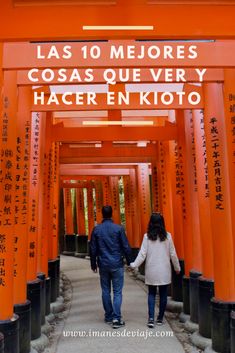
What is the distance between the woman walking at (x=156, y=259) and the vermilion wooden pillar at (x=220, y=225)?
1.12 metres

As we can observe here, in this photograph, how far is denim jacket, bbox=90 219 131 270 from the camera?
5.46 m

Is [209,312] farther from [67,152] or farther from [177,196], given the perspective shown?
[67,152]

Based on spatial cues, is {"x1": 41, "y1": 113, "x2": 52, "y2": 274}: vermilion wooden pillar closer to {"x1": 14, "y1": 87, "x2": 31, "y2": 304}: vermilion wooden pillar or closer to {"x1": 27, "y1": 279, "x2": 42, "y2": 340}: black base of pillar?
{"x1": 27, "y1": 279, "x2": 42, "y2": 340}: black base of pillar

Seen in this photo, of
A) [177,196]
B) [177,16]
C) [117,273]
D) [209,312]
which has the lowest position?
[209,312]

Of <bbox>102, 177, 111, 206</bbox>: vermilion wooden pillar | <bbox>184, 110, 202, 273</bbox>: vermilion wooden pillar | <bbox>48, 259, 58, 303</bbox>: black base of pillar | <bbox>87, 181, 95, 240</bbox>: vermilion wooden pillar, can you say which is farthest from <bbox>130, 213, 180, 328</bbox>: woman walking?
<bbox>87, 181, 95, 240</bbox>: vermilion wooden pillar

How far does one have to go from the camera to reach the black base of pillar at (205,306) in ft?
16.1

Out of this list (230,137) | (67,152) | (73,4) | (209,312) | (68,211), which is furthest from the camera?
(68,211)

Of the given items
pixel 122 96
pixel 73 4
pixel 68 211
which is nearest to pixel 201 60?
pixel 73 4

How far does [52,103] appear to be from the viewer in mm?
5605

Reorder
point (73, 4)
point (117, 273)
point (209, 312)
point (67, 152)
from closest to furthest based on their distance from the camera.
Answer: point (73, 4) < point (209, 312) < point (117, 273) < point (67, 152)

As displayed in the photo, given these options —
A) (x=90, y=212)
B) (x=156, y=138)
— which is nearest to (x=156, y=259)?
(x=156, y=138)

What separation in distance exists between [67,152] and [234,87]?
19.1ft

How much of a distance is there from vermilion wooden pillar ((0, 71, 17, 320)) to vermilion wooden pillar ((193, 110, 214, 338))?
2271mm

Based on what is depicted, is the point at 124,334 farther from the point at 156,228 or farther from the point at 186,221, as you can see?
the point at 186,221
